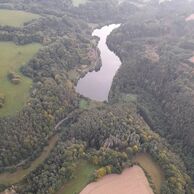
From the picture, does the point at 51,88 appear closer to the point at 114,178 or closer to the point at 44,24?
the point at 114,178

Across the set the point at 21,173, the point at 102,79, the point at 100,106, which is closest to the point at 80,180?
the point at 21,173

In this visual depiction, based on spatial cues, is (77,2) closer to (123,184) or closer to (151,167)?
(151,167)

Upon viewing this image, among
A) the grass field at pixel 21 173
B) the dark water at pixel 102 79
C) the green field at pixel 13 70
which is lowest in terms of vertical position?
the grass field at pixel 21 173

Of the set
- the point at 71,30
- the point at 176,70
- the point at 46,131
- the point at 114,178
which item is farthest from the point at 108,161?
the point at 71,30

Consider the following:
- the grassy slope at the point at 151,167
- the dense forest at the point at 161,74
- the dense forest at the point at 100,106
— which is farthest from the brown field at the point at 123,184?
the dense forest at the point at 161,74

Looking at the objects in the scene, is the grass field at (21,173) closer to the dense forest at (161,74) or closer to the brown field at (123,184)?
the brown field at (123,184)

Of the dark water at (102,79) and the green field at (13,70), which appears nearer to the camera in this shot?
the green field at (13,70)

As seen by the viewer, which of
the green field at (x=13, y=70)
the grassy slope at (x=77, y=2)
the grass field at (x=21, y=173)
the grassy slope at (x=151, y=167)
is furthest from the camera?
the grassy slope at (x=77, y=2)
